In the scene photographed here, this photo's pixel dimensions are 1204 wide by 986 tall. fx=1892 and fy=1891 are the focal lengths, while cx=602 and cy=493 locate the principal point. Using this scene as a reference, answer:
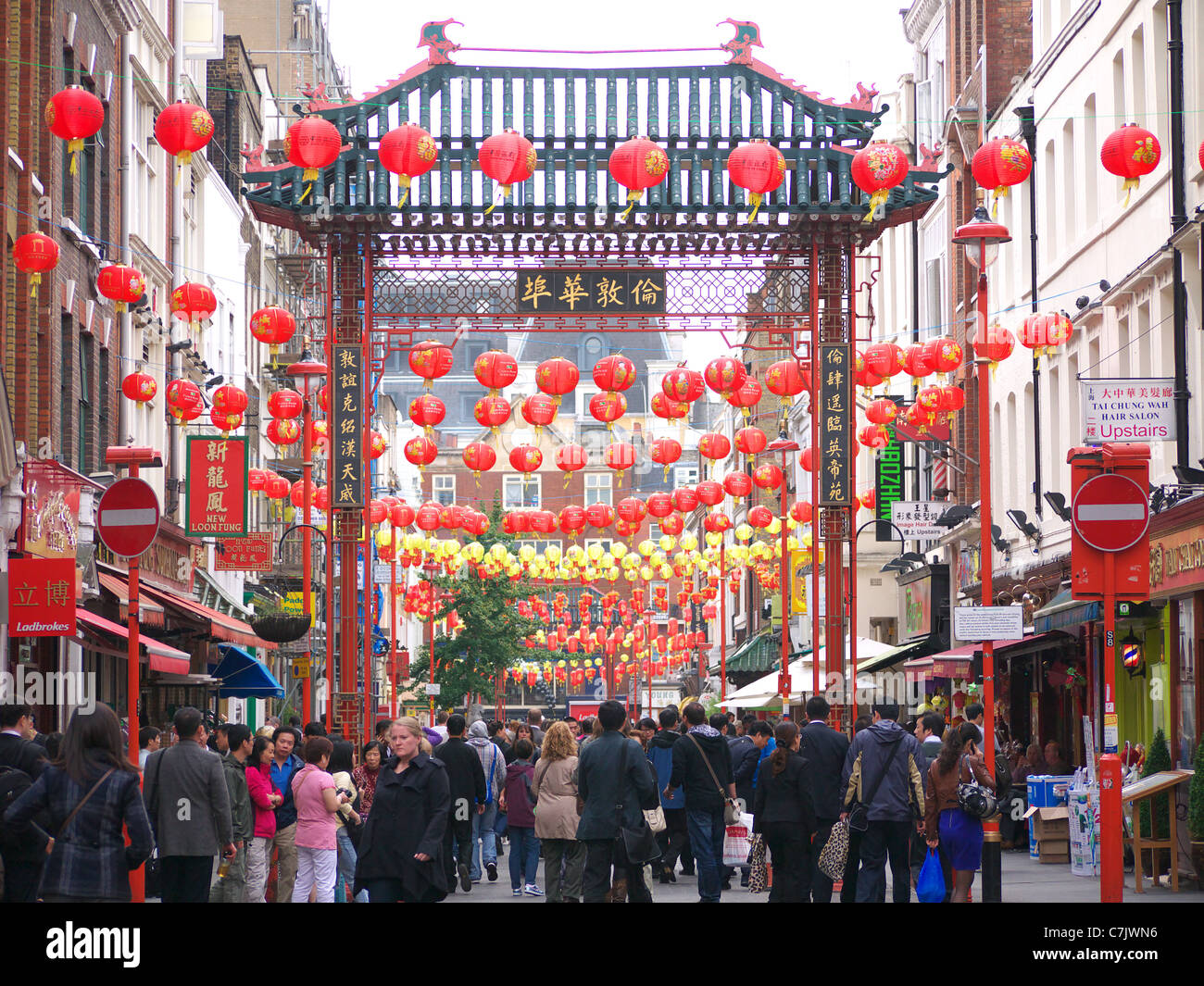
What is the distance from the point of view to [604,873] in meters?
14.5

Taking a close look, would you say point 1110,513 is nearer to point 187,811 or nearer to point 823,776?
point 823,776

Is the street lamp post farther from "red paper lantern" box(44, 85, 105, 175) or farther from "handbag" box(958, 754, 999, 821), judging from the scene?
"red paper lantern" box(44, 85, 105, 175)

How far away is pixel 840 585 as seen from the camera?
24922mm

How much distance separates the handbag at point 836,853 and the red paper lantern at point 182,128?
9066 millimetres

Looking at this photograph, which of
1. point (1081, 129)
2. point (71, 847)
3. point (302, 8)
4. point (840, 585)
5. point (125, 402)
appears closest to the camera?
point (71, 847)

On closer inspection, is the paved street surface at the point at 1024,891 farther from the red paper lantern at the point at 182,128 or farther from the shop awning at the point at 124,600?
the red paper lantern at the point at 182,128

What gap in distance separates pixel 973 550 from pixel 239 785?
77.1ft

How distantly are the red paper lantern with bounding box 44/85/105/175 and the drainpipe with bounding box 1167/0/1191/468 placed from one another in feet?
39.8

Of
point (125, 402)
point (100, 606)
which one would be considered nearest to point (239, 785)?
point (100, 606)

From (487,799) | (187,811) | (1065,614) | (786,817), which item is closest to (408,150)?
(487,799)

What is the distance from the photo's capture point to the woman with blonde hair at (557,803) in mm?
16406

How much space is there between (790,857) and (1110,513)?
4.06 m
